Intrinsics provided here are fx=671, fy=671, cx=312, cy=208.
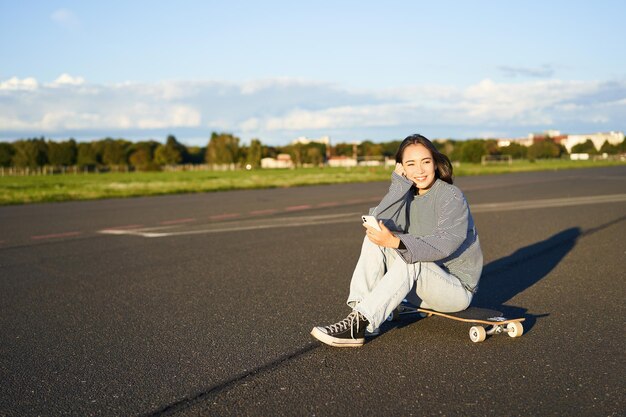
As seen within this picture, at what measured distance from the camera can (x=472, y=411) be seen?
3.37 metres

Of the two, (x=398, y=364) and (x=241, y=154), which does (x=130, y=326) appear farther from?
(x=241, y=154)

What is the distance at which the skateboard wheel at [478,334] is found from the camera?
15.1 feet

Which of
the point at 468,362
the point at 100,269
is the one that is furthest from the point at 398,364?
the point at 100,269

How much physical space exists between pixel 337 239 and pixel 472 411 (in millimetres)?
7184

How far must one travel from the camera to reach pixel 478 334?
4617mm

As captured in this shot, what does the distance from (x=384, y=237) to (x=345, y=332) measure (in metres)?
0.74

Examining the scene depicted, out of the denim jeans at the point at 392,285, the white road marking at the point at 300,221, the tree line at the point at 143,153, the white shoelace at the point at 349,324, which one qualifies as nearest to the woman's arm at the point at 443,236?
the denim jeans at the point at 392,285

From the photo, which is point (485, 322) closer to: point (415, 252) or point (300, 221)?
point (415, 252)

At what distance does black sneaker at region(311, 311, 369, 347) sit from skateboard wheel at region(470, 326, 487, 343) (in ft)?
2.64

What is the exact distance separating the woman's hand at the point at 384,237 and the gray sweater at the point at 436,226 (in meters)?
0.08

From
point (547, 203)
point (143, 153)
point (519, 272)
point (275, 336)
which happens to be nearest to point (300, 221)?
point (519, 272)

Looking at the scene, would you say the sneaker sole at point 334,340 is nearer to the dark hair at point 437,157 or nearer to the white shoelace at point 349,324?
the white shoelace at point 349,324

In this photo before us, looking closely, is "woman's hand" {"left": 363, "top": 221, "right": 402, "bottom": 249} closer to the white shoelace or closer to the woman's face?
the white shoelace

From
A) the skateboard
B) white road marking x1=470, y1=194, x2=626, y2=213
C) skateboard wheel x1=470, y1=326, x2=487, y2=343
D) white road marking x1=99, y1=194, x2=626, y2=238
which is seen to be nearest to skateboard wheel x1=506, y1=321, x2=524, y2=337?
the skateboard
